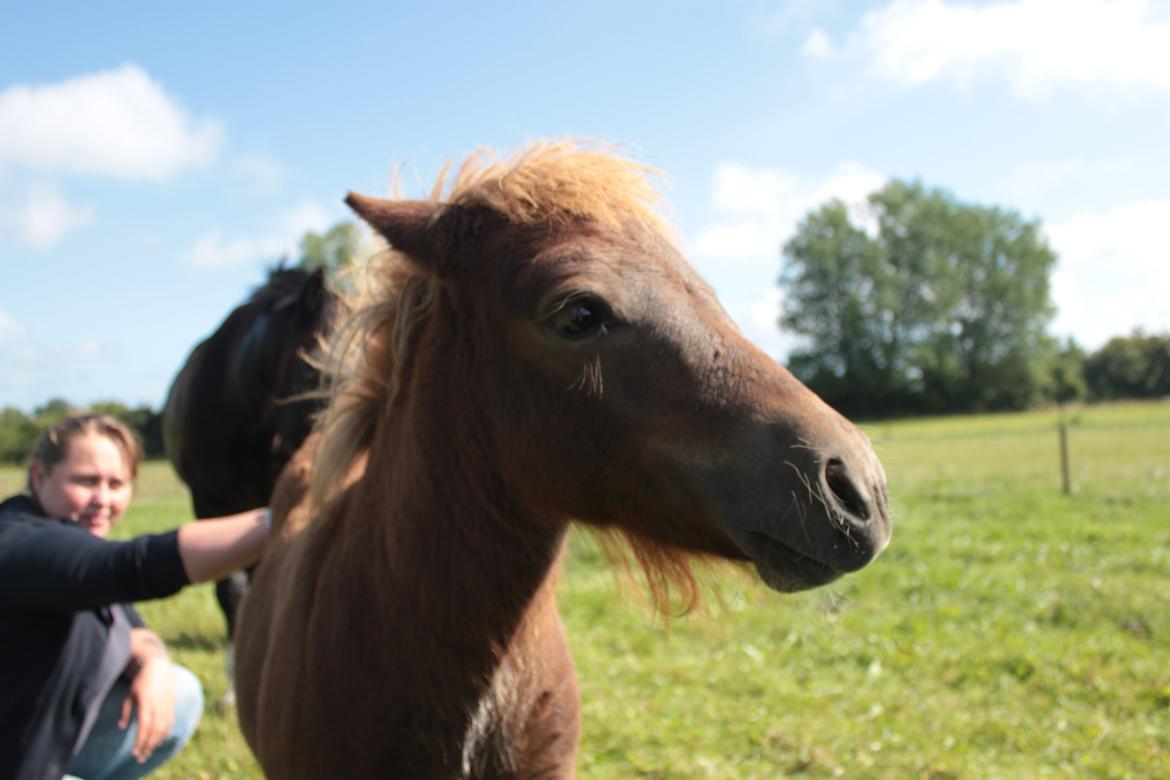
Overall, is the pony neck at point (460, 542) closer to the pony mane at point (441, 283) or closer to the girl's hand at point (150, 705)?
the pony mane at point (441, 283)

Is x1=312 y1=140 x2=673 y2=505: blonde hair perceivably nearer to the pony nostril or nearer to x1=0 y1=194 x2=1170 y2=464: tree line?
the pony nostril

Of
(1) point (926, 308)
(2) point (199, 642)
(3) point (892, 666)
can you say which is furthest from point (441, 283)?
(1) point (926, 308)

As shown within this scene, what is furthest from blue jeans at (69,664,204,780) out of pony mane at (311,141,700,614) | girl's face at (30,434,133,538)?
pony mane at (311,141,700,614)

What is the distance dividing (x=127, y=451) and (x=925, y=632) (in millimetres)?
5644

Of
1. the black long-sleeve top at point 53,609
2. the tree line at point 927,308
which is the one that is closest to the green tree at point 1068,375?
the tree line at point 927,308

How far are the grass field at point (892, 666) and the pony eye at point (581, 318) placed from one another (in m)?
0.76

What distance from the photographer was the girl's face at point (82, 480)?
2.97 meters

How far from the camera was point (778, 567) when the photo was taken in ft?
5.69

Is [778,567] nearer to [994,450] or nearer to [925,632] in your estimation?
[925,632]

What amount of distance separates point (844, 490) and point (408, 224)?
4.35 feet

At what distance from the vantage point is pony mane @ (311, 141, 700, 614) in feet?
6.99

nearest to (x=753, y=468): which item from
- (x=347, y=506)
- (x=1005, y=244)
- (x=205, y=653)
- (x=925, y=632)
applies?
(x=347, y=506)

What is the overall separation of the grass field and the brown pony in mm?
426

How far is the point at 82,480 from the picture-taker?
3.00 m
